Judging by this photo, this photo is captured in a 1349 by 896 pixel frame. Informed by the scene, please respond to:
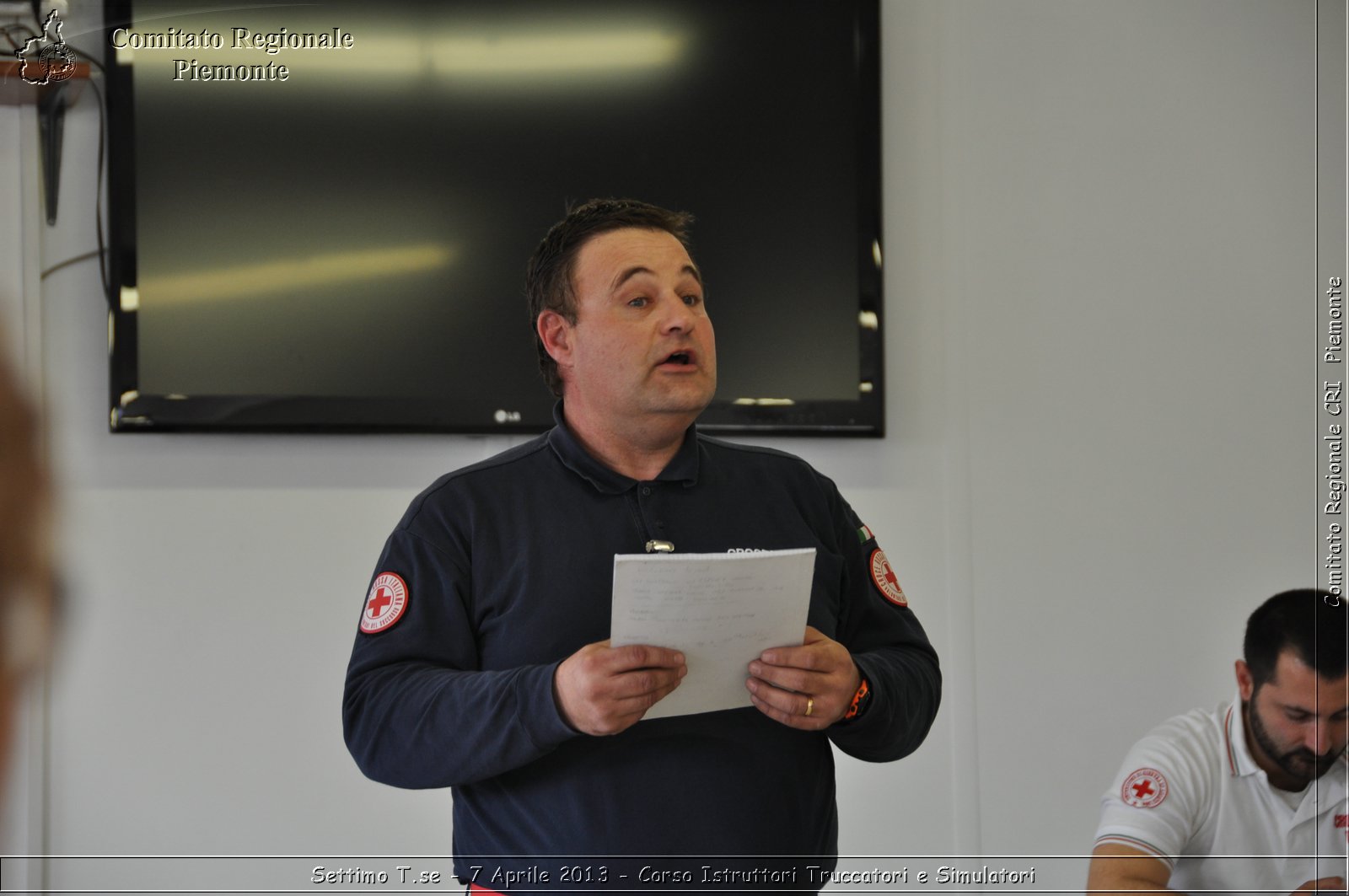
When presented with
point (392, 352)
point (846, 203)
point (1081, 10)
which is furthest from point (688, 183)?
point (1081, 10)

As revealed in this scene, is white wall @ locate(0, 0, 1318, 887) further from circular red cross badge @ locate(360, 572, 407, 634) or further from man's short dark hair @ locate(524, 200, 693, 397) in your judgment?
circular red cross badge @ locate(360, 572, 407, 634)

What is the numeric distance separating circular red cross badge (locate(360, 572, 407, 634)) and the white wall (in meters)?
0.99

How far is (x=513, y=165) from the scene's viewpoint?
249 centimetres

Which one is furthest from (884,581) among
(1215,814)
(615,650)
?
(1215,814)

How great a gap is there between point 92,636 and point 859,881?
1.73 m

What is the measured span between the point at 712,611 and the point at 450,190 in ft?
4.83

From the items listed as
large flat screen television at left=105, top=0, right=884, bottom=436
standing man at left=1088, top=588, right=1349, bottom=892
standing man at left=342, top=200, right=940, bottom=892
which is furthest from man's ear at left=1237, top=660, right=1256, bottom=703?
large flat screen television at left=105, top=0, right=884, bottom=436

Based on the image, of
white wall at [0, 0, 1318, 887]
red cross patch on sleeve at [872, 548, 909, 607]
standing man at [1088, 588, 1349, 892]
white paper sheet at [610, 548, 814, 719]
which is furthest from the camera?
white wall at [0, 0, 1318, 887]

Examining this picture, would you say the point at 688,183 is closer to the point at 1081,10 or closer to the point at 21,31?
the point at 1081,10

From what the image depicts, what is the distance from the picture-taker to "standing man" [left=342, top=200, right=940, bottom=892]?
1389 millimetres

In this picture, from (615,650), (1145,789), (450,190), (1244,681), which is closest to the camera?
(615,650)

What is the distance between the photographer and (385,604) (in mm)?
1474

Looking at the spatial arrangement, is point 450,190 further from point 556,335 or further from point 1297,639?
point 1297,639

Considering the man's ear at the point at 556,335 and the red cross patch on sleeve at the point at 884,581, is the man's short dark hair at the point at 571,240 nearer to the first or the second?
the man's ear at the point at 556,335
